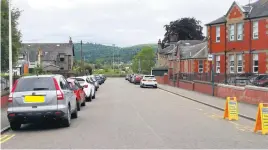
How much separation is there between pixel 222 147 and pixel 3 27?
69.2 ft

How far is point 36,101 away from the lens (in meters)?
12.9

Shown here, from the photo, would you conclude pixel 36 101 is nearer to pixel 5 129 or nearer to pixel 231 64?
pixel 5 129

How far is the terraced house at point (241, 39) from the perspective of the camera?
130ft

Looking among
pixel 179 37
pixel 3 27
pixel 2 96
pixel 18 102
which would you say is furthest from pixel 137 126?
pixel 179 37

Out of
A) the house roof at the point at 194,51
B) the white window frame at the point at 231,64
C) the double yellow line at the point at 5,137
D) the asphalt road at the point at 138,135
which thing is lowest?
the double yellow line at the point at 5,137

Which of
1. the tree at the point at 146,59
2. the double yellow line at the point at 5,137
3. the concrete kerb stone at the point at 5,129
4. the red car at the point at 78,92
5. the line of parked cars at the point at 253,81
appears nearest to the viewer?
the double yellow line at the point at 5,137

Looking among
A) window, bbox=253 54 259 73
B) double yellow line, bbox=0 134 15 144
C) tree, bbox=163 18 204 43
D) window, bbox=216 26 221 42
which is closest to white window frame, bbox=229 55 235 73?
window, bbox=216 26 221 42

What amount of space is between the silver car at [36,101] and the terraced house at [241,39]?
29.3 metres

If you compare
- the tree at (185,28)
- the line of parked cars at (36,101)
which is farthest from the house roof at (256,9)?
the tree at (185,28)

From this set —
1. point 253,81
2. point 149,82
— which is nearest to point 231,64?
point 253,81

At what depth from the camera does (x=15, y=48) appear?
30328 mm

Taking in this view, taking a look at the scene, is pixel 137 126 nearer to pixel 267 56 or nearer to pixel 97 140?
pixel 97 140

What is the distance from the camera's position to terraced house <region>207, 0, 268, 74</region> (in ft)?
130

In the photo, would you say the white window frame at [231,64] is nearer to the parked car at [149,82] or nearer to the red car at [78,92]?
the parked car at [149,82]
